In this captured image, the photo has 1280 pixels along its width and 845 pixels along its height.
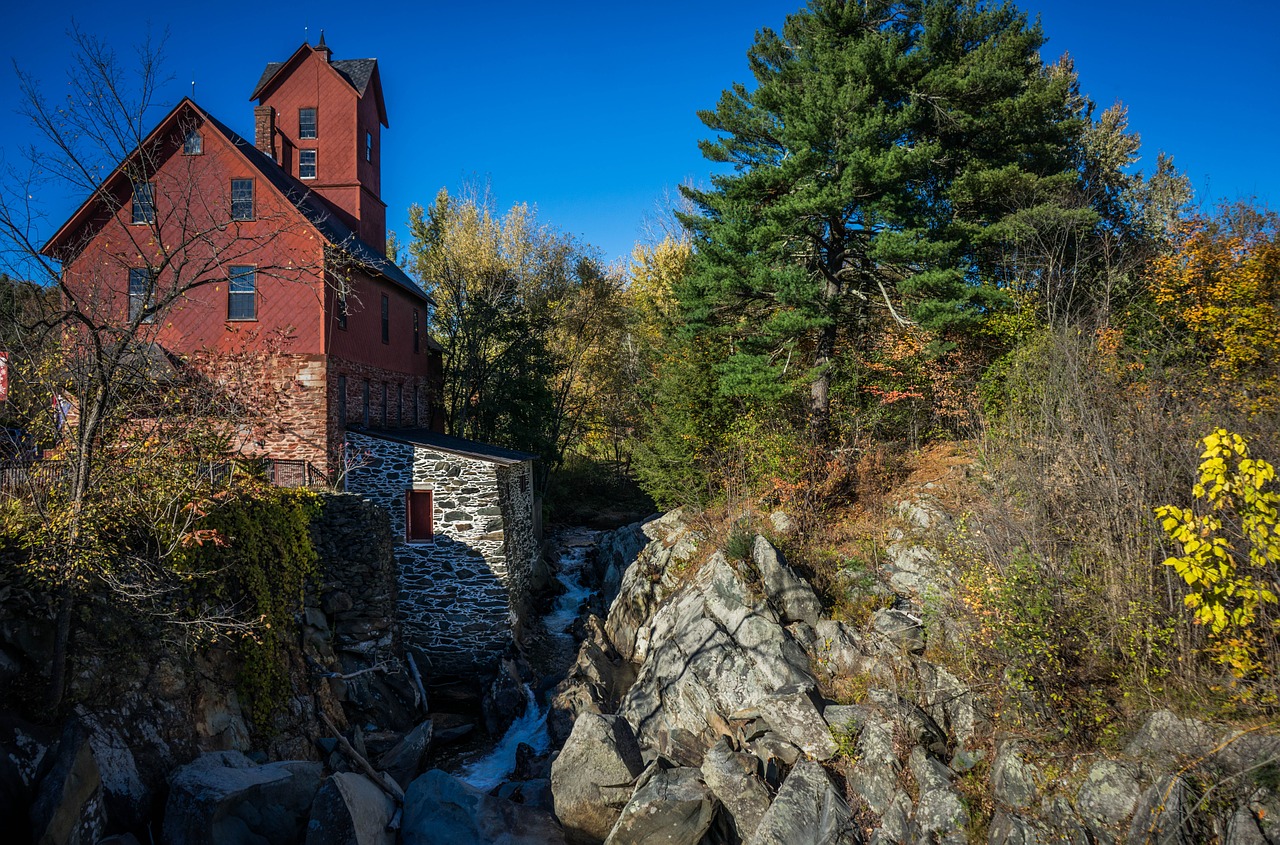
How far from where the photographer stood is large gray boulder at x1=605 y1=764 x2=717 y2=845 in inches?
354

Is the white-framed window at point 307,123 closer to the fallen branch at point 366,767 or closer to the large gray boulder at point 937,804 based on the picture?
the fallen branch at point 366,767

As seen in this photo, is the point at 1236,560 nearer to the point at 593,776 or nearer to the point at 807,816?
the point at 807,816

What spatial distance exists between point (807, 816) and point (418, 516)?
37.3ft

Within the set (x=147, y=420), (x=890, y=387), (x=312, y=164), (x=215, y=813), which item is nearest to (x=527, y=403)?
(x=312, y=164)

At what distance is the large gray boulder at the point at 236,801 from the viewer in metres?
6.83

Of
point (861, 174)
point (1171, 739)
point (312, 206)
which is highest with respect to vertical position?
point (312, 206)

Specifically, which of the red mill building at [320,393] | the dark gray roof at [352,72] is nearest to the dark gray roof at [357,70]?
the dark gray roof at [352,72]

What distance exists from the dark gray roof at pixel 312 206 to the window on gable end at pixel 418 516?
210 inches

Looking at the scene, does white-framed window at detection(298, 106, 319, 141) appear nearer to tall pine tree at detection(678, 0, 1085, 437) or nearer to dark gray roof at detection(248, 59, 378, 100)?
dark gray roof at detection(248, 59, 378, 100)

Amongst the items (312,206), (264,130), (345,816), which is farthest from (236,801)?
(264,130)

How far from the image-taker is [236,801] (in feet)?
23.8

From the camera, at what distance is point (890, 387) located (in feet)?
52.2

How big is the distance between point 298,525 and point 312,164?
1576cm

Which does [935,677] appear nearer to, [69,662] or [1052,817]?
[1052,817]
